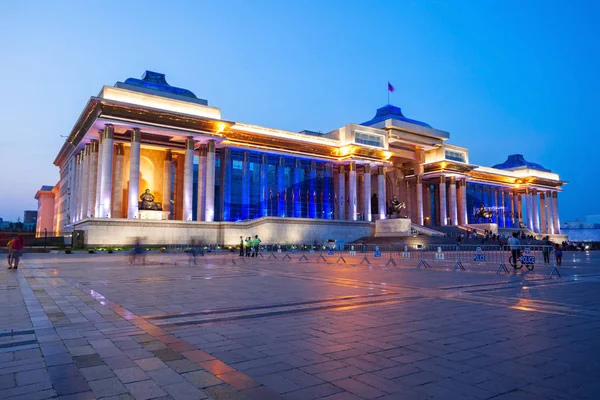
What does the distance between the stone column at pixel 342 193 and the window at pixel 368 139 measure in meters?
5.20

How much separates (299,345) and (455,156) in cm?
7907

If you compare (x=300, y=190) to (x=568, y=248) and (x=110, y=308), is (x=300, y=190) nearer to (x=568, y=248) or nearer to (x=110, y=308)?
(x=568, y=248)

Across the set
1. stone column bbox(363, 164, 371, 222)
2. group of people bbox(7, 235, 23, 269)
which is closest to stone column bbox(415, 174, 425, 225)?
stone column bbox(363, 164, 371, 222)

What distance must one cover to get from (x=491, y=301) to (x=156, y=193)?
172ft

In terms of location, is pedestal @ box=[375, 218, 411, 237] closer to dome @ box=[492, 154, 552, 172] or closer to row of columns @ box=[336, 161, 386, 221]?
row of columns @ box=[336, 161, 386, 221]

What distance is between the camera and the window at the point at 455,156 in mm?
77931

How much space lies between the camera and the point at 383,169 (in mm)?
69438

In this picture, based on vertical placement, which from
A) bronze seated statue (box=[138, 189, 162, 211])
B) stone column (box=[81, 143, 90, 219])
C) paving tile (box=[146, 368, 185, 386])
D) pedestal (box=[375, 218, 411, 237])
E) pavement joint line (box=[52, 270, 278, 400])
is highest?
stone column (box=[81, 143, 90, 219])

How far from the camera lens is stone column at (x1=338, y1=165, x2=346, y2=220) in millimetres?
66988

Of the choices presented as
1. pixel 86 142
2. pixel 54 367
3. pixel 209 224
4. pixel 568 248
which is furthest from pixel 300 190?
pixel 54 367

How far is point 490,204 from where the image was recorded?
310ft

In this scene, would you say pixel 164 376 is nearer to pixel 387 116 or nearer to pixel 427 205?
pixel 387 116

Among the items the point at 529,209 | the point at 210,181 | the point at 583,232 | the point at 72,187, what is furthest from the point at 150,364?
the point at 583,232

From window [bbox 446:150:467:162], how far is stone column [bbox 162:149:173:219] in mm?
47888
